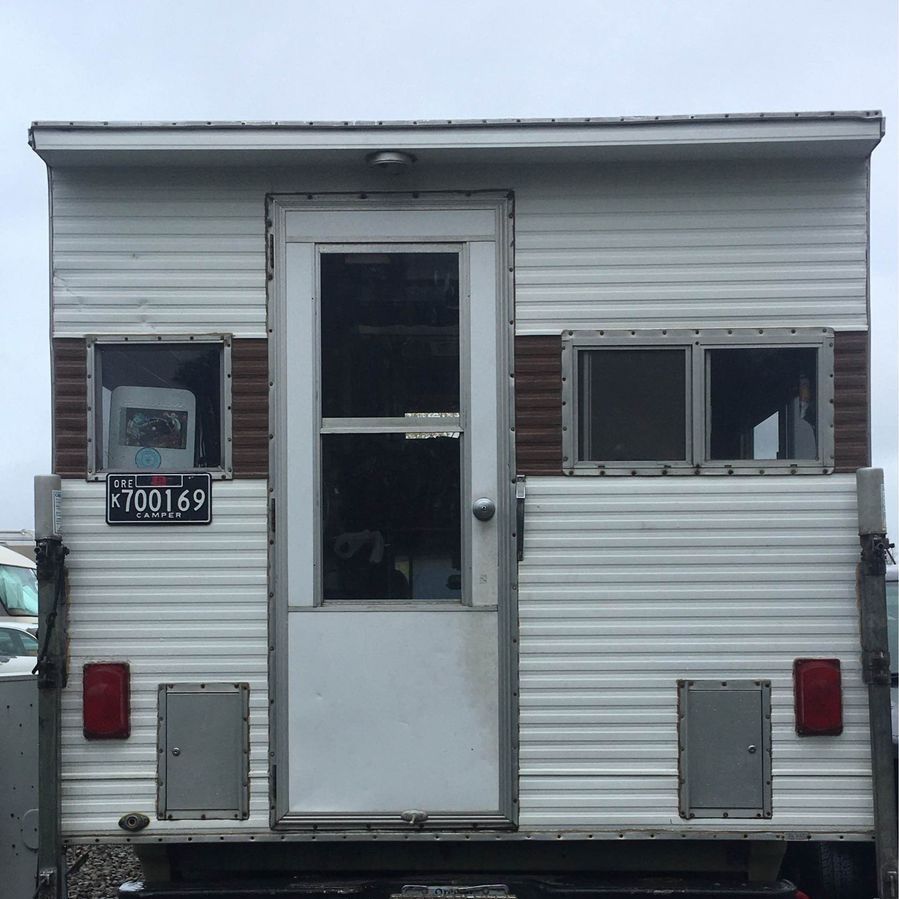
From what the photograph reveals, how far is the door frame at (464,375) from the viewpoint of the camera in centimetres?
398

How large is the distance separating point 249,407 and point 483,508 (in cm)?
87

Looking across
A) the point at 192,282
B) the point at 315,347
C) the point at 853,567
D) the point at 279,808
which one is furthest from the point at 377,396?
the point at 853,567

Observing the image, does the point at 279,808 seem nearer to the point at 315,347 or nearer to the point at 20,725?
the point at 20,725

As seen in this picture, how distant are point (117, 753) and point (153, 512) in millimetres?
818

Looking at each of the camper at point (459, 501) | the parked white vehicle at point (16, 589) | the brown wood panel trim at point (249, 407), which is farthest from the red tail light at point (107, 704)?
the parked white vehicle at point (16, 589)

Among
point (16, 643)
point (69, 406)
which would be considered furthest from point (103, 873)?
point (16, 643)

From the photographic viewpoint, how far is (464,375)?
4086 mm

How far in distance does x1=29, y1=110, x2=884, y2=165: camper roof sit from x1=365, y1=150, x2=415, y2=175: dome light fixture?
0.11 feet

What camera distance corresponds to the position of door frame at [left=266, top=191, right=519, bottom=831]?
3979mm

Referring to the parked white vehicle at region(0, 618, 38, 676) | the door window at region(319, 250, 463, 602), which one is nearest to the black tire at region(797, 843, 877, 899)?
the door window at region(319, 250, 463, 602)

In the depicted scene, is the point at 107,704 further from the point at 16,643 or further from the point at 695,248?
the point at 16,643

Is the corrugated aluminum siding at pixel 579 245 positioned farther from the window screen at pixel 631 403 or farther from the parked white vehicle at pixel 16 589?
the parked white vehicle at pixel 16 589

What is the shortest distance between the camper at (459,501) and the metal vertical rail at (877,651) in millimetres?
45

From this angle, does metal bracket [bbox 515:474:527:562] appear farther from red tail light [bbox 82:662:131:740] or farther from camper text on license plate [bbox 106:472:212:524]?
red tail light [bbox 82:662:131:740]
